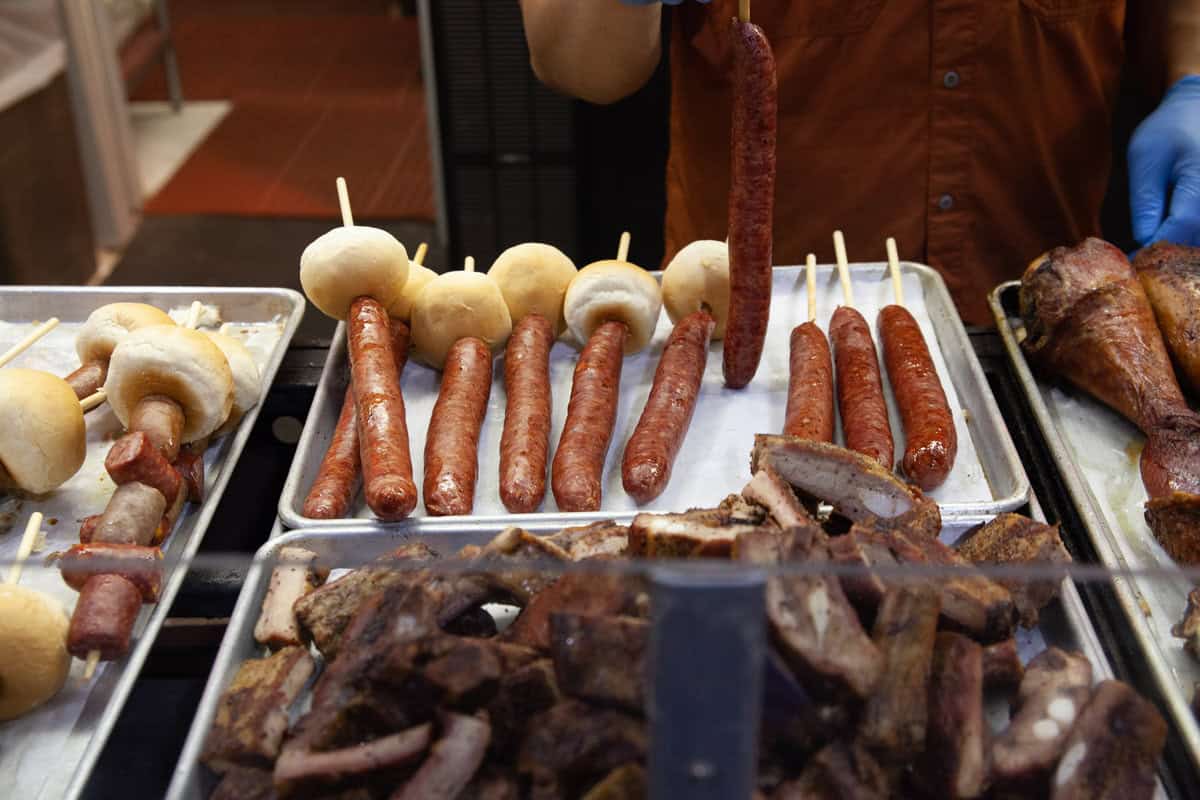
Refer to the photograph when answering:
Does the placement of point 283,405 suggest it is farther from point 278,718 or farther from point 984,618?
point 984,618

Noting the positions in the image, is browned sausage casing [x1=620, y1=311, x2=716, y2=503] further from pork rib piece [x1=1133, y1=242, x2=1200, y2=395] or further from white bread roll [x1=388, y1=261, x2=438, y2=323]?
pork rib piece [x1=1133, y1=242, x2=1200, y2=395]

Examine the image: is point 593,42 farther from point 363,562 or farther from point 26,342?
point 363,562

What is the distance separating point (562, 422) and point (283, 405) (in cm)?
75

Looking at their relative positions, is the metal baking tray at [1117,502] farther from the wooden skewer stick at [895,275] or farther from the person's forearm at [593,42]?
the person's forearm at [593,42]

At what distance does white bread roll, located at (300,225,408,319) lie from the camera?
2816 millimetres

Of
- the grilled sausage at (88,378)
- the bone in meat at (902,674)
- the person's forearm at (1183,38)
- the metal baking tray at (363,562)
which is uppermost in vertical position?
the person's forearm at (1183,38)

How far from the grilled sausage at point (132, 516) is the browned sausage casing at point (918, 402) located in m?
1.62

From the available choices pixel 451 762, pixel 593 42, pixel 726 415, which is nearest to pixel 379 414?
pixel 726 415

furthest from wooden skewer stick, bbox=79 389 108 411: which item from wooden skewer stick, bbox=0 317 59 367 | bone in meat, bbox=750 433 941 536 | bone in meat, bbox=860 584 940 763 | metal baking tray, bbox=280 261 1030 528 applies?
bone in meat, bbox=860 584 940 763

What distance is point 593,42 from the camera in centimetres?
340

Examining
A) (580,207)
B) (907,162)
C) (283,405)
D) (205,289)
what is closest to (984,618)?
(283,405)

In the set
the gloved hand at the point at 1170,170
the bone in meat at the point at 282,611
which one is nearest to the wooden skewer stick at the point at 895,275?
the gloved hand at the point at 1170,170

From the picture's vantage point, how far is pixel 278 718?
5.72 ft

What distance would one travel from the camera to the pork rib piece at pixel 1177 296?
2.76 m
